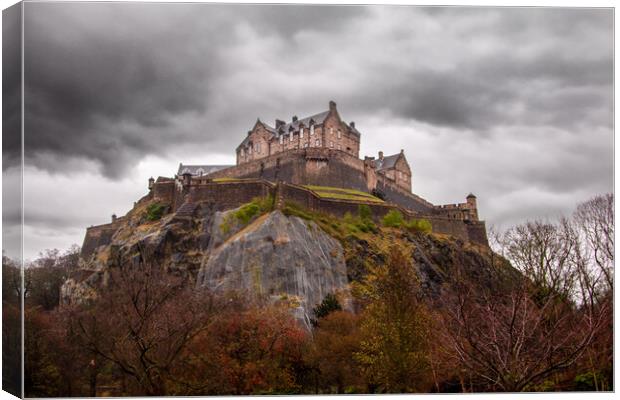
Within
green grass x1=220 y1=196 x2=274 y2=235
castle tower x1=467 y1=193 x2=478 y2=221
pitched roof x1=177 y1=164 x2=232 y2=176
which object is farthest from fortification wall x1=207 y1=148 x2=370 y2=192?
green grass x1=220 y1=196 x2=274 y2=235

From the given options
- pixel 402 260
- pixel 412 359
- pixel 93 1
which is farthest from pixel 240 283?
pixel 93 1

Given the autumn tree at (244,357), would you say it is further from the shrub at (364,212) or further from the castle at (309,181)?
the shrub at (364,212)

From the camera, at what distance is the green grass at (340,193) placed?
163 ft

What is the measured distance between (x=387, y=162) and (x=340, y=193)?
19635mm

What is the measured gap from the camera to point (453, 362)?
17.8 m

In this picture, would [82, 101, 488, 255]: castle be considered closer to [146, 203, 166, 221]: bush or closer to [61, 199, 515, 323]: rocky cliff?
[146, 203, 166, 221]: bush

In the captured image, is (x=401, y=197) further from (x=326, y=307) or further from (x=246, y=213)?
(x=326, y=307)

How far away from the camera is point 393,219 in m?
46.9

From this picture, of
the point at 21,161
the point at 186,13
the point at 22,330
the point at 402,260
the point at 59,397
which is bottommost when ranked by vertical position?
the point at 59,397

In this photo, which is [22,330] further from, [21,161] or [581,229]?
[581,229]

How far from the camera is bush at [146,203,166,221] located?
44.9m

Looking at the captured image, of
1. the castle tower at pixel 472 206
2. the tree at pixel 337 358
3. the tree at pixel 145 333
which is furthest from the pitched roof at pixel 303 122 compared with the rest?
the tree at pixel 145 333

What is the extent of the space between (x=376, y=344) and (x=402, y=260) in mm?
3193

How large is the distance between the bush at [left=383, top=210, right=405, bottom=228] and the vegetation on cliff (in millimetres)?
15387
